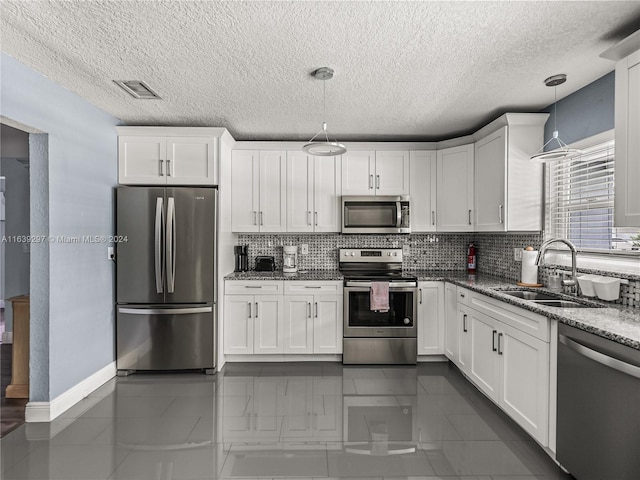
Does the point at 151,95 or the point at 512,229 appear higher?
the point at 151,95

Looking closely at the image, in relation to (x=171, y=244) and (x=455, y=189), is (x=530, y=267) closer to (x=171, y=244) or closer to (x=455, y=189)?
(x=455, y=189)

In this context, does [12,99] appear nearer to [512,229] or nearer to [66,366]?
[66,366]

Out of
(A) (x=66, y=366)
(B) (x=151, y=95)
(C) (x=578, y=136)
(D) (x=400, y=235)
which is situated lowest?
(A) (x=66, y=366)

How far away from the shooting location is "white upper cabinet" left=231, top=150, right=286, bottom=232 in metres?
3.98

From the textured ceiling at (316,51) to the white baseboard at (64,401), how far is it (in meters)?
2.34

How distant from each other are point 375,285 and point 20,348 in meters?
3.13

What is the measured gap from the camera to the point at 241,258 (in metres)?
4.16

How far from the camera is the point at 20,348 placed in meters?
2.96

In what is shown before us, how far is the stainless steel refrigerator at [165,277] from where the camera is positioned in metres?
3.37

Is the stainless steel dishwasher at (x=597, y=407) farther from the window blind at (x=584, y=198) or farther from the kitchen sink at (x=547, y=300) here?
the window blind at (x=584, y=198)

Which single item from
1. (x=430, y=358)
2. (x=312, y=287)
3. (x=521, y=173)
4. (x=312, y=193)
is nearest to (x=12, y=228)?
(x=312, y=193)

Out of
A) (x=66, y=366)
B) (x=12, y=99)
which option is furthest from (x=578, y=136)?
(x=66, y=366)

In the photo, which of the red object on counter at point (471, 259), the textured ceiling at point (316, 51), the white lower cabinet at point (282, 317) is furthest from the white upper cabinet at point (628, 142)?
the white lower cabinet at point (282, 317)

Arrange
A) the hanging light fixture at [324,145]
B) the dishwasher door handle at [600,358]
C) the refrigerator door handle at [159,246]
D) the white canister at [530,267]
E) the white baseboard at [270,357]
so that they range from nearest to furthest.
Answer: the dishwasher door handle at [600,358] < the hanging light fixture at [324,145] < the white canister at [530,267] < the refrigerator door handle at [159,246] < the white baseboard at [270,357]
